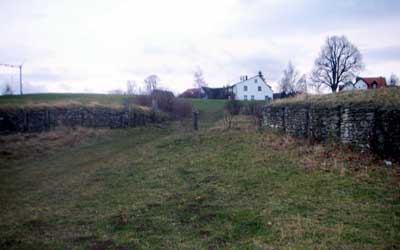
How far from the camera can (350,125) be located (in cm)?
995

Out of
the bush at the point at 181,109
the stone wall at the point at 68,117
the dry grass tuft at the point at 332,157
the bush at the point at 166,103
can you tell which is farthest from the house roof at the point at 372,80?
the dry grass tuft at the point at 332,157

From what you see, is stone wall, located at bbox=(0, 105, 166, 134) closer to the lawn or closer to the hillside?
the lawn

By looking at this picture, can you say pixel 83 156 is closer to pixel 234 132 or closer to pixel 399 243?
pixel 234 132

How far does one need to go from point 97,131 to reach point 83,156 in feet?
18.3

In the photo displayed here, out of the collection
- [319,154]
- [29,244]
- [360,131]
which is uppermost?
[360,131]

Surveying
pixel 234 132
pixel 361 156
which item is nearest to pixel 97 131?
pixel 234 132

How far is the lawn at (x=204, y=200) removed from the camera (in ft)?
16.1

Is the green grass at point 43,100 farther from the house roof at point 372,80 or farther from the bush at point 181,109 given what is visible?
the house roof at point 372,80

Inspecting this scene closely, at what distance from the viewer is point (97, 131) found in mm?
18391

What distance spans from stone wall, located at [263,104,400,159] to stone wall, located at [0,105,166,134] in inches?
464

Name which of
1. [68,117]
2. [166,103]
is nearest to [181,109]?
[166,103]

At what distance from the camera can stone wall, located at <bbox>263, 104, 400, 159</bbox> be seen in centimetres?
861

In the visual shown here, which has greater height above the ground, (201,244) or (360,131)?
(360,131)

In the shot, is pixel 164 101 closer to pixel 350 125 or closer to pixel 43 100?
pixel 43 100
